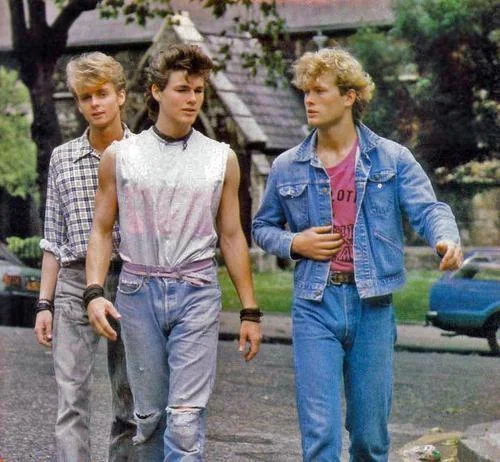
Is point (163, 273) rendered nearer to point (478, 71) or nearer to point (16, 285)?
point (478, 71)

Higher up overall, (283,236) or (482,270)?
(283,236)

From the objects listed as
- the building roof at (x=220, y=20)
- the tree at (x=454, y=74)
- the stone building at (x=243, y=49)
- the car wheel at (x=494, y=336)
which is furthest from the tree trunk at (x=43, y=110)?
the car wheel at (x=494, y=336)

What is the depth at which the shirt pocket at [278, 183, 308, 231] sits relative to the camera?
5.07 meters

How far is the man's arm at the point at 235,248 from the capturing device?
502 centimetres

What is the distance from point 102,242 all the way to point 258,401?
16.3 ft

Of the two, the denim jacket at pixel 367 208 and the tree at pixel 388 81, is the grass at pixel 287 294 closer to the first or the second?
the tree at pixel 388 81

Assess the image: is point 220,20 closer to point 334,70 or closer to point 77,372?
point 77,372

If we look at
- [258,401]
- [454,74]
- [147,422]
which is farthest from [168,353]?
[454,74]

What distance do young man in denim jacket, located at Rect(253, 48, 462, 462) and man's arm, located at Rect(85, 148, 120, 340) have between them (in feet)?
1.82

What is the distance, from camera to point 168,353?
4.91 metres

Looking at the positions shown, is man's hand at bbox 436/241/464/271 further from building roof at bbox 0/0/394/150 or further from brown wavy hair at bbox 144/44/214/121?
building roof at bbox 0/0/394/150

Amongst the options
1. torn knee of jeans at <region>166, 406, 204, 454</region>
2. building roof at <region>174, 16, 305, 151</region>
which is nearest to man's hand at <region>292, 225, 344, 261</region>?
torn knee of jeans at <region>166, 406, 204, 454</region>

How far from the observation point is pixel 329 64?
16.6 feet

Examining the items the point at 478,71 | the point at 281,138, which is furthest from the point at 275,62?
the point at 478,71
